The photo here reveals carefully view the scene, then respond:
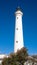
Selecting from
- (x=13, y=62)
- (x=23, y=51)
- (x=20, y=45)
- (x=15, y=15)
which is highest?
(x=15, y=15)

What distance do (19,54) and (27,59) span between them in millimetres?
1693

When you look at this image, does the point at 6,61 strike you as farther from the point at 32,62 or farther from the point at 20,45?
Result: the point at 20,45

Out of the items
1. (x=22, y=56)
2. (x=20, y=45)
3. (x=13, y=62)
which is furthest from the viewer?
(x=20, y=45)

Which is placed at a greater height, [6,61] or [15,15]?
[15,15]

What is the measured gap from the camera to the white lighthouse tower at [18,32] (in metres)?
42.1

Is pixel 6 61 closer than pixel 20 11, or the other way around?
pixel 6 61

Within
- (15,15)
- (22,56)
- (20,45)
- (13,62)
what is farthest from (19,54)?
(15,15)

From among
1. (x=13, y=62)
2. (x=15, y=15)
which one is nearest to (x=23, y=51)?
(x=13, y=62)

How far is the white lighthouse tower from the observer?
42062 mm

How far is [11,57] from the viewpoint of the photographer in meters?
A: 35.1

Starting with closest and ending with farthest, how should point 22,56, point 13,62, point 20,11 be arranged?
point 13,62, point 22,56, point 20,11

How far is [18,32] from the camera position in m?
43.0

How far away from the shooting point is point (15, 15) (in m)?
45.0

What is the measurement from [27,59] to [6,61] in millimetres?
4316
